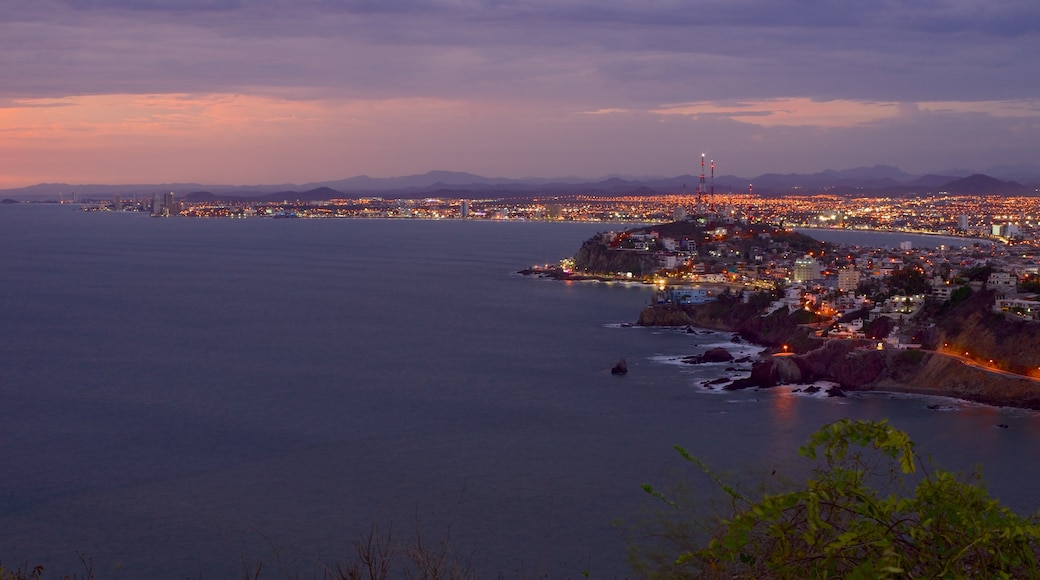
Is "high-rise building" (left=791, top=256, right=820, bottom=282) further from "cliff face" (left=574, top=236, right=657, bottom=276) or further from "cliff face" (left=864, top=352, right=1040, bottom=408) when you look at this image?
"cliff face" (left=864, top=352, right=1040, bottom=408)

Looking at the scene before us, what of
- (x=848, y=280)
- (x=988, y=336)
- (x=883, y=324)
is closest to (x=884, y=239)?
(x=848, y=280)

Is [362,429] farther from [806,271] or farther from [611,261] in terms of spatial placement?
[611,261]

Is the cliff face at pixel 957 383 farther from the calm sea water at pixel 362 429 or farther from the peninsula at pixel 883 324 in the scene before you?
the calm sea water at pixel 362 429

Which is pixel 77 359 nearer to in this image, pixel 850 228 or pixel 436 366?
pixel 436 366

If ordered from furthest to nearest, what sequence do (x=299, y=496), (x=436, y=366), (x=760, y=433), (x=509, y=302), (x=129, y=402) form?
(x=509, y=302), (x=436, y=366), (x=129, y=402), (x=760, y=433), (x=299, y=496)

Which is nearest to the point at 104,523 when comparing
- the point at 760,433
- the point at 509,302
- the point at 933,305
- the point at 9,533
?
the point at 9,533
